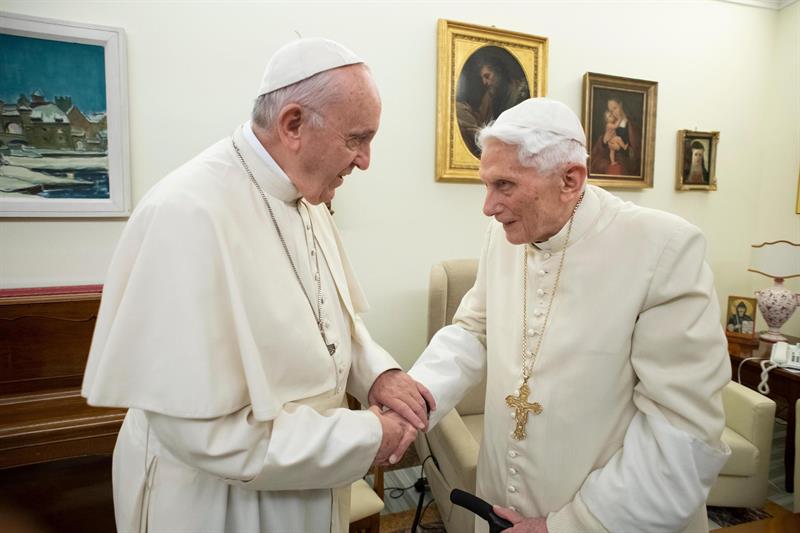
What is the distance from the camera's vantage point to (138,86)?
8.27ft

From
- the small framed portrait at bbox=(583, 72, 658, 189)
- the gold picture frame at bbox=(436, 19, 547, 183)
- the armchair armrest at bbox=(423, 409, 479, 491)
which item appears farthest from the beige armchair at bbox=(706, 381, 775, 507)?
the gold picture frame at bbox=(436, 19, 547, 183)

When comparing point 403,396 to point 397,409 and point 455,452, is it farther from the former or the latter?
point 455,452

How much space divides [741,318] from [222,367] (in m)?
4.15

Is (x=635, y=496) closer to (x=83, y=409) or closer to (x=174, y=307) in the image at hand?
(x=174, y=307)

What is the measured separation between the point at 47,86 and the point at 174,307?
2066 mm

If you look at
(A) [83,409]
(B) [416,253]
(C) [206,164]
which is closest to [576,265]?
(C) [206,164]

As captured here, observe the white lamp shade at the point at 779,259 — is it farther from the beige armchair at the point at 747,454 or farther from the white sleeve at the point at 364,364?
the white sleeve at the point at 364,364

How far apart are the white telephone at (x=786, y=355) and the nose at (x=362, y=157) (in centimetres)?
336

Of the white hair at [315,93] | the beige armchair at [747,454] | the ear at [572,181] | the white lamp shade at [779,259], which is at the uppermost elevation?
the white hair at [315,93]

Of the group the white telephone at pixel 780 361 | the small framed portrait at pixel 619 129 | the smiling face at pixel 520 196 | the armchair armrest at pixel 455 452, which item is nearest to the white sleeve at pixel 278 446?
the smiling face at pixel 520 196

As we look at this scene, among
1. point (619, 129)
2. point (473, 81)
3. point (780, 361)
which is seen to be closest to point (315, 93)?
point (473, 81)

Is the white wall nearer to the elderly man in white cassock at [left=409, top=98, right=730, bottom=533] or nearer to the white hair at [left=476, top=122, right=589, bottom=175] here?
the elderly man in white cassock at [left=409, top=98, right=730, bottom=533]

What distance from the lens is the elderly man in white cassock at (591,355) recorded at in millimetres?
1197

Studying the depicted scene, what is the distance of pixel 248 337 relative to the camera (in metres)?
1.11
